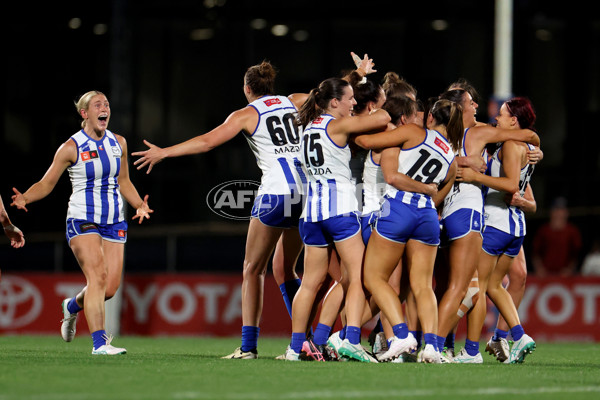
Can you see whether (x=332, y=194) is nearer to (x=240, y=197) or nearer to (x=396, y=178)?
(x=396, y=178)

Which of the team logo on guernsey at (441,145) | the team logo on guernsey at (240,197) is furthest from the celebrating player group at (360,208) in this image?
the team logo on guernsey at (240,197)

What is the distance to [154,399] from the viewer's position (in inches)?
240

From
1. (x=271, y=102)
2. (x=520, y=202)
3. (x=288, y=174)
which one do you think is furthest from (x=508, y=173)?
(x=271, y=102)

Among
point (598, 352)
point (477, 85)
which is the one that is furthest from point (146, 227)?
point (598, 352)

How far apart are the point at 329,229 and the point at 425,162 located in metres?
0.95

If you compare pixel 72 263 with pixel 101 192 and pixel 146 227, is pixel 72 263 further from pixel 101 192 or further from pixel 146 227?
pixel 101 192

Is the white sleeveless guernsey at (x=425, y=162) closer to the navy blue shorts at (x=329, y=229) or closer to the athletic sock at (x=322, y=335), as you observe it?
the navy blue shorts at (x=329, y=229)

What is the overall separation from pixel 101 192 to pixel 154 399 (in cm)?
347

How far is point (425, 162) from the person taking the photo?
8.59 metres

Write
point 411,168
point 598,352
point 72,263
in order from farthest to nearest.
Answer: point 72,263, point 598,352, point 411,168

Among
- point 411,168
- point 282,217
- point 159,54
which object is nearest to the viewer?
point 411,168

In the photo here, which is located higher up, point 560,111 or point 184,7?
point 184,7

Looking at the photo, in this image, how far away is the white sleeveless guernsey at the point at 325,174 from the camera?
28.3 ft

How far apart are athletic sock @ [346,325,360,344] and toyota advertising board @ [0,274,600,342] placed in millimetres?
6855
